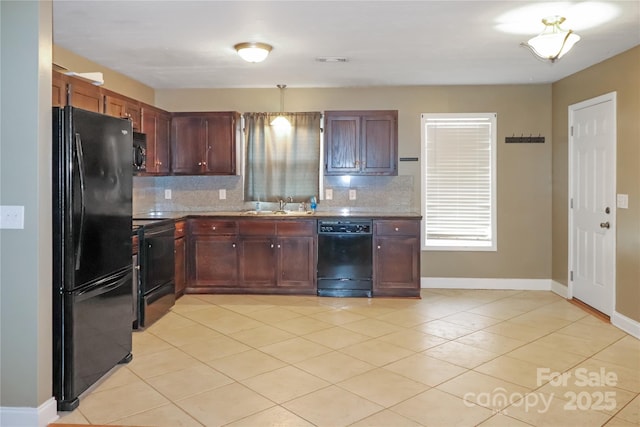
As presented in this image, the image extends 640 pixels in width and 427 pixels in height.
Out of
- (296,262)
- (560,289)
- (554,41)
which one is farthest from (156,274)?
(560,289)

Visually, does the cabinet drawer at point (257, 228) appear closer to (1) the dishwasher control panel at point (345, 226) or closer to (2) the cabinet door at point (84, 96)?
(1) the dishwasher control panel at point (345, 226)

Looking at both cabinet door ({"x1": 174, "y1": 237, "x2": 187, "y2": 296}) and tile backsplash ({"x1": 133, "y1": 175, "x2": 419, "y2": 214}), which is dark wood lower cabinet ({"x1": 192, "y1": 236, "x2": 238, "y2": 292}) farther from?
tile backsplash ({"x1": 133, "y1": 175, "x2": 419, "y2": 214})

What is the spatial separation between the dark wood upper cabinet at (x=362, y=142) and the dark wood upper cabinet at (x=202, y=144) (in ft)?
4.02

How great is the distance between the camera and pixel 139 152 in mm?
4867

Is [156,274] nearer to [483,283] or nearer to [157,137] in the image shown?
[157,137]

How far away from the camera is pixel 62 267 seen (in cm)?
279

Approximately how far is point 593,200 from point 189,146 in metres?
4.59

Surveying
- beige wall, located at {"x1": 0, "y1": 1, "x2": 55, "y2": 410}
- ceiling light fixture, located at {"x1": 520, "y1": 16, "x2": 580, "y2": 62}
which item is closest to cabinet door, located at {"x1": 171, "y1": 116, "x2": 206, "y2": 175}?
beige wall, located at {"x1": 0, "y1": 1, "x2": 55, "y2": 410}

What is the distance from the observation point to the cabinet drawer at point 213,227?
5.70 meters

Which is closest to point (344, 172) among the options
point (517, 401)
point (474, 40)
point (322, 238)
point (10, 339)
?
point (322, 238)

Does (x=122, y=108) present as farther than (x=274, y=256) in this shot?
No

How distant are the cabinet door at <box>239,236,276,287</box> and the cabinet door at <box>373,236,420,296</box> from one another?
1196 mm

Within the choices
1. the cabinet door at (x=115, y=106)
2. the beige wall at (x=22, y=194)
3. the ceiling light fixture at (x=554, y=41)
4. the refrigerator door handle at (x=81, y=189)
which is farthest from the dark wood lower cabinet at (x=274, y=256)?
the beige wall at (x=22, y=194)

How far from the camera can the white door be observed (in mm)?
4633
